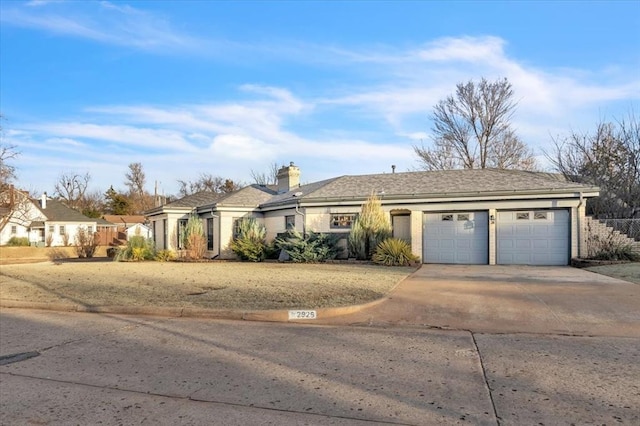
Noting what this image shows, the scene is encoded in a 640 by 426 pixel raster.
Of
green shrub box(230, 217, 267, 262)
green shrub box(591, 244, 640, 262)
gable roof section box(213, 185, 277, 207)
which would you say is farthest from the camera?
gable roof section box(213, 185, 277, 207)

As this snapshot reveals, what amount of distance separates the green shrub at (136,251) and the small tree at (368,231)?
35.5ft

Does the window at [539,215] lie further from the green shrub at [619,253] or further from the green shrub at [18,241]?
the green shrub at [18,241]

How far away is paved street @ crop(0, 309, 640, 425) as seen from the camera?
4.25 m

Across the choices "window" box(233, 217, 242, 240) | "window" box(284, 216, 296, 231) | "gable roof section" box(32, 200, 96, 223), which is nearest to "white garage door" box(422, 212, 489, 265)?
"window" box(284, 216, 296, 231)

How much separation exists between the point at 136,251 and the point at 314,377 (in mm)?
20039

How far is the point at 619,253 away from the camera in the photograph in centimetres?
1700

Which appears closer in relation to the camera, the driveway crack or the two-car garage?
the driveway crack

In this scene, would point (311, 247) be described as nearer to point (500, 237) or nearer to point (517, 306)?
point (500, 237)

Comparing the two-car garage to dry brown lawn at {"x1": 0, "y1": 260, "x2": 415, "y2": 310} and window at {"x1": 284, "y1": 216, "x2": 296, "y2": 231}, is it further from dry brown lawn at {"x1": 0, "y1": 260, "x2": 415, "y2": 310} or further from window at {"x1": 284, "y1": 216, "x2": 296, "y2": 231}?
window at {"x1": 284, "y1": 216, "x2": 296, "y2": 231}

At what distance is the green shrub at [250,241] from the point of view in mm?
21505

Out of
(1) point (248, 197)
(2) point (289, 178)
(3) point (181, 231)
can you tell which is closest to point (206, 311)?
(3) point (181, 231)

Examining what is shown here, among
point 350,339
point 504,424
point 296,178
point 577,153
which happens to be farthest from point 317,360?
point 577,153

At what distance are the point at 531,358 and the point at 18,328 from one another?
8.34 metres

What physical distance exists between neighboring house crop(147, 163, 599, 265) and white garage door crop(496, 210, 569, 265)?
0.03 m
